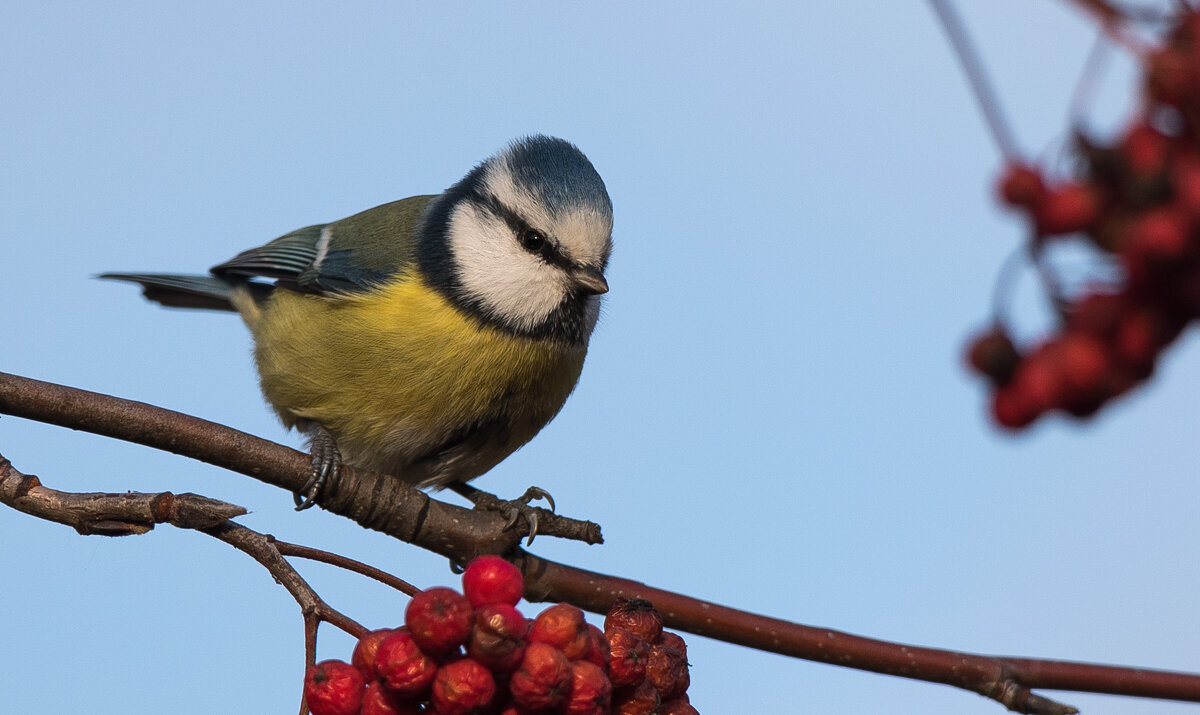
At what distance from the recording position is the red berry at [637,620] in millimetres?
1812

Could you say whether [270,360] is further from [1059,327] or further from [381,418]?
[1059,327]

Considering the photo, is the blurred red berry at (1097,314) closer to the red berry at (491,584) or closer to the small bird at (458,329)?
the red berry at (491,584)

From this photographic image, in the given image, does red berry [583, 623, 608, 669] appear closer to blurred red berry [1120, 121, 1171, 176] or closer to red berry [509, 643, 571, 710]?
red berry [509, 643, 571, 710]

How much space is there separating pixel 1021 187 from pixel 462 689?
1083 mm

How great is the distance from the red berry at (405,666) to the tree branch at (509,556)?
0.13 m

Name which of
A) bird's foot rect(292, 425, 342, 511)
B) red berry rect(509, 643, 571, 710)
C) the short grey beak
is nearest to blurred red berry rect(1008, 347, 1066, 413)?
red berry rect(509, 643, 571, 710)

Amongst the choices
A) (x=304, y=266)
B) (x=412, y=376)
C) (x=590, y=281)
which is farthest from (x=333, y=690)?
(x=304, y=266)

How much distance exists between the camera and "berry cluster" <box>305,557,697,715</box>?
1.61 metres

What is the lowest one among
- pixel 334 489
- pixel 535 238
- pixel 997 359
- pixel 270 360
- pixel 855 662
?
pixel 855 662

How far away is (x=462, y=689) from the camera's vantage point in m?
1.60

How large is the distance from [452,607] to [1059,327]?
99cm

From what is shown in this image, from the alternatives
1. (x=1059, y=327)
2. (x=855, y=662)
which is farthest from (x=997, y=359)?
(x=855, y=662)

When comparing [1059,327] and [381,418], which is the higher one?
[381,418]

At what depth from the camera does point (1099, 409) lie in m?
0.90
